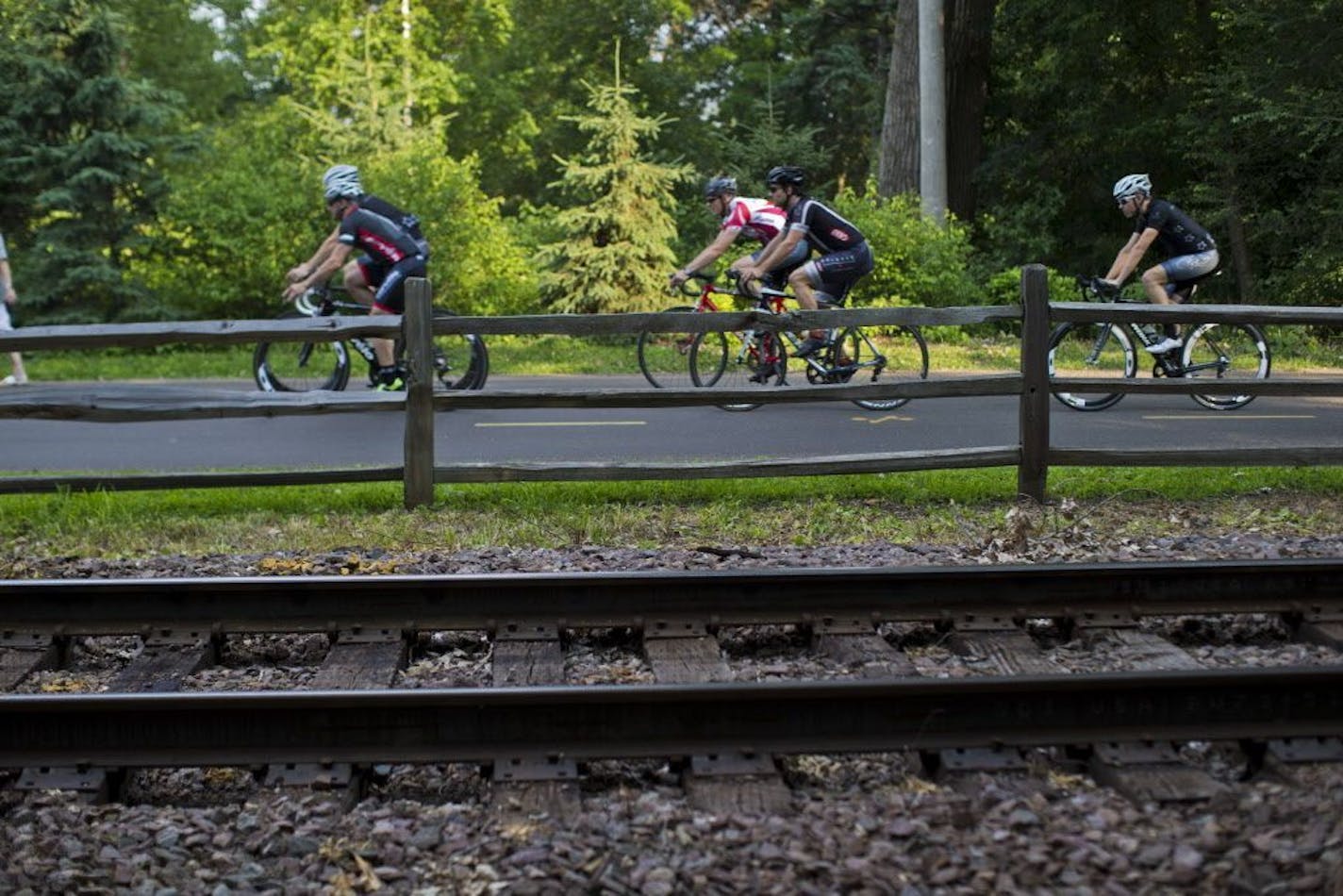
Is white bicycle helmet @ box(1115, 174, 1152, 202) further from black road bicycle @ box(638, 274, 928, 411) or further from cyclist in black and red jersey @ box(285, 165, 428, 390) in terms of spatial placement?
cyclist in black and red jersey @ box(285, 165, 428, 390)

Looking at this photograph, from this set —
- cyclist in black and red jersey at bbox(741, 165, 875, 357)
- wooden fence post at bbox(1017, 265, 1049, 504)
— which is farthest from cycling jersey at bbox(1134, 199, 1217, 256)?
wooden fence post at bbox(1017, 265, 1049, 504)

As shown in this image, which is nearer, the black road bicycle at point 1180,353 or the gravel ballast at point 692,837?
the gravel ballast at point 692,837

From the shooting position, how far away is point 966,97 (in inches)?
1052

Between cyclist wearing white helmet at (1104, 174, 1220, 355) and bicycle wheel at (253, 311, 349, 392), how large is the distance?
6.46 meters

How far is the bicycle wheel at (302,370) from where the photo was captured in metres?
13.9

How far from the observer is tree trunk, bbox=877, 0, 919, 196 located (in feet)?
83.9

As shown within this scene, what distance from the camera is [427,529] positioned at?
8.80m

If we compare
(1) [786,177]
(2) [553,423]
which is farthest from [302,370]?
(1) [786,177]

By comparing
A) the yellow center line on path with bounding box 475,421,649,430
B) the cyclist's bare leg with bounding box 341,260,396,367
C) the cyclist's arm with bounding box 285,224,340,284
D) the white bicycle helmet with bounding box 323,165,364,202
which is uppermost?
the white bicycle helmet with bounding box 323,165,364,202

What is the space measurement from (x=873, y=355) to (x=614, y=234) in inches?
368

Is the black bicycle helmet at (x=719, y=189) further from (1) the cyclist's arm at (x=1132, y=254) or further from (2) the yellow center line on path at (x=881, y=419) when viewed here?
(1) the cyclist's arm at (x=1132, y=254)

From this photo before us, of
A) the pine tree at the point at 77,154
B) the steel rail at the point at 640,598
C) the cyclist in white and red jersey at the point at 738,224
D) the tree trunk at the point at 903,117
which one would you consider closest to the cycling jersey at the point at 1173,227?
the cyclist in white and red jersey at the point at 738,224

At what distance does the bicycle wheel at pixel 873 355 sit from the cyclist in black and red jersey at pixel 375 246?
140 inches

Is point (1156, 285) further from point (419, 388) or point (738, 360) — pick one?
point (419, 388)
